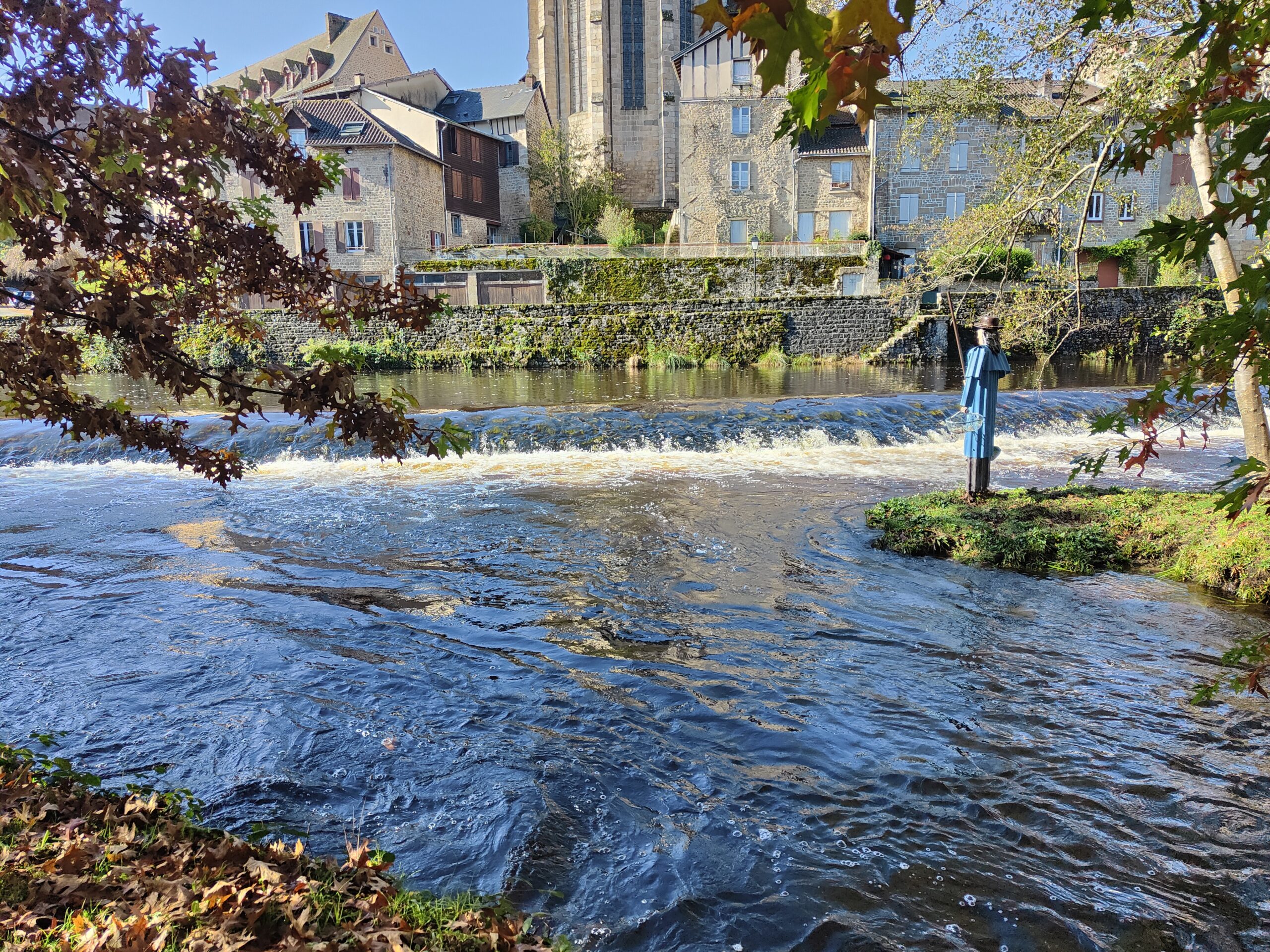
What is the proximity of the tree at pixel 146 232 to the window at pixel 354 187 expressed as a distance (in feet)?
117

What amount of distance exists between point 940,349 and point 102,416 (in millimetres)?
29692

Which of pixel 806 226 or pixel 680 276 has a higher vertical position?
pixel 806 226

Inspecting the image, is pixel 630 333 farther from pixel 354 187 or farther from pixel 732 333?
pixel 354 187

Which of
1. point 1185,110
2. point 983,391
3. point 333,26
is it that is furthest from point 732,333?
point 333,26

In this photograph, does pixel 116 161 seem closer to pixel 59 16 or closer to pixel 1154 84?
pixel 59 16

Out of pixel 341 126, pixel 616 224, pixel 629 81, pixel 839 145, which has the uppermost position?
pixel 629 81

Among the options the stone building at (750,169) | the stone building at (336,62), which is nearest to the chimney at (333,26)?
the stone building at (336,62)

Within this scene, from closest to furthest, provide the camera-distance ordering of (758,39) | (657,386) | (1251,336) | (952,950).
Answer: (758,39)
(1251,336)
(952,950)
(657,386)

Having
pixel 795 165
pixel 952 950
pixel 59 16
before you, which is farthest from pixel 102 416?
Answer: pixel 795 165

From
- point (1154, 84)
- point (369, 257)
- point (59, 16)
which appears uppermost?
point (369, 257)

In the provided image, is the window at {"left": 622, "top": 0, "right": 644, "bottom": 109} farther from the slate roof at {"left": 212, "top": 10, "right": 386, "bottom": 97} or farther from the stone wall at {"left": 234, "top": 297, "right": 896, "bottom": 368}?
the stone wall at {"left": 234, "top": 297, "right": 896, "bottom": 368}

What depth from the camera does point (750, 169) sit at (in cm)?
3909

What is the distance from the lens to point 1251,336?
6.79 ft

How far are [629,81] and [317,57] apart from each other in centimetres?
1699
